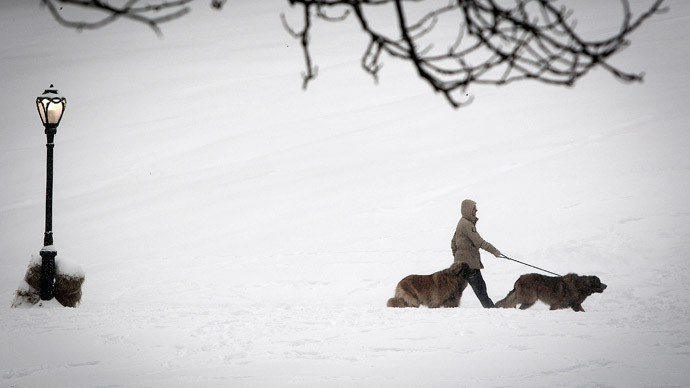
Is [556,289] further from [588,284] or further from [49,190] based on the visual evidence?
[49,190]

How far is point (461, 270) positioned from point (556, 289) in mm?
1257

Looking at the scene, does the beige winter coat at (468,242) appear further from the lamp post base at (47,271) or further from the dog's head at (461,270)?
the lamp post base at (47,271)

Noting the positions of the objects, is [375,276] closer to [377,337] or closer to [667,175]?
[377,337]

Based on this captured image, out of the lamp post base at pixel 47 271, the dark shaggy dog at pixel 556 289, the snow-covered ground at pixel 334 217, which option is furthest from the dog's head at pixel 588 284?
the lamp post base at pixel 47 271

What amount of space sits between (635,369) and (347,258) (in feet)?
27.3

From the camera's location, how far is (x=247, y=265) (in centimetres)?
1392

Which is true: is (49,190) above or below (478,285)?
above

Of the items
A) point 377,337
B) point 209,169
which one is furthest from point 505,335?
point 209,169

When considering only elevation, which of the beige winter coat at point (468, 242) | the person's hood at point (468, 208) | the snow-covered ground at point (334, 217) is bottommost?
the snow-covered ground at point (334, 217)

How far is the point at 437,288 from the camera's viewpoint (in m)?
8.67

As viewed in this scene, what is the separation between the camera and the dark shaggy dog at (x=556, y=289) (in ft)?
28.3

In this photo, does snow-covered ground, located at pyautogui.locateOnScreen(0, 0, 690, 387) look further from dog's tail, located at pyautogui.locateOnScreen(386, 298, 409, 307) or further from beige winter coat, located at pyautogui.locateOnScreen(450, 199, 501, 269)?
beige winter coat, located at pyautogui.locateOnScreen(450, 199, 501, 269)

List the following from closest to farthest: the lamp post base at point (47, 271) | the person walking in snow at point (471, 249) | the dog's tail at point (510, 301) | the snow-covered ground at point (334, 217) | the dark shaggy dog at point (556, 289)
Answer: the snow-covered ground at point (334, 217) → the dark shaggy dog at point (556, 289) → the dog's tail at point (510, 301) → the person walking in snow at point (471, 249) → the lamp post base at point (47, 271)

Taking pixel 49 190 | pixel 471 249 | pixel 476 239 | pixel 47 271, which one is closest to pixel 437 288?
pixel 471 249
